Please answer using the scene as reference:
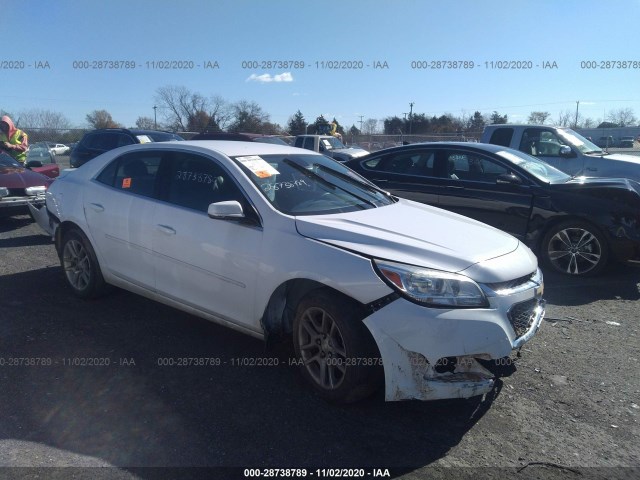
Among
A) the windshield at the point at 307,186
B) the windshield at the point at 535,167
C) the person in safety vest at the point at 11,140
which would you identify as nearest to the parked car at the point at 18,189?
the person in safety vest at the point at 11,140

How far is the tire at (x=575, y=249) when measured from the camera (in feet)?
20.4

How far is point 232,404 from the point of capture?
3.40m

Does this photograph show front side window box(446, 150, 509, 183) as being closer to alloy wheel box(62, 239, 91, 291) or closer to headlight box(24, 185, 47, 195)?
alloy wheel box(62, 239, 91, 291)

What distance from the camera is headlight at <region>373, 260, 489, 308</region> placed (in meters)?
3.05

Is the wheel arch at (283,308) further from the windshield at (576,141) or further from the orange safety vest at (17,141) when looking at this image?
the orange safety vest at (17,141)

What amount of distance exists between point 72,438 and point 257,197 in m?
1.93

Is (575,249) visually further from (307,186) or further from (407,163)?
(307,186)

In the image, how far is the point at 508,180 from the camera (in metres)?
6.70

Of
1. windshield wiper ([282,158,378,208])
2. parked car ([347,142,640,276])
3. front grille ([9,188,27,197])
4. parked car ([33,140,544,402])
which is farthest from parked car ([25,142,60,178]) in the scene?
windshield wiper ([282,158,378,208])

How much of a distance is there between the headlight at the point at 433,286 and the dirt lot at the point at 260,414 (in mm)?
798

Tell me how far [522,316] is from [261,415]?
1.79 metres

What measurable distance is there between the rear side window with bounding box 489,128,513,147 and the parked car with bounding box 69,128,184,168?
7.22 metres

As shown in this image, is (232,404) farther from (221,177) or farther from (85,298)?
(85,298)

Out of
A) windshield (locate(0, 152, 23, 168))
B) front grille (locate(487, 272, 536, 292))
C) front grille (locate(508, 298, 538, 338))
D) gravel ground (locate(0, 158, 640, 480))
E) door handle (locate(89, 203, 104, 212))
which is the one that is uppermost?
windshield (locate(0, 152, 23, 168))
